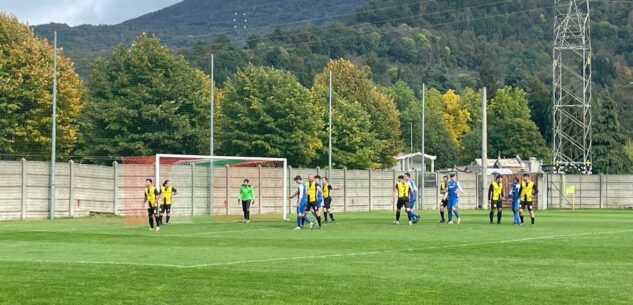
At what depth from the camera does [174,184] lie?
52375 mm

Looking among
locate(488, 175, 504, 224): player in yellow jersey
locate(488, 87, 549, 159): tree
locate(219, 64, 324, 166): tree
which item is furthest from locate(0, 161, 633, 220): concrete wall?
locate(488, 87, 549, 159): tree

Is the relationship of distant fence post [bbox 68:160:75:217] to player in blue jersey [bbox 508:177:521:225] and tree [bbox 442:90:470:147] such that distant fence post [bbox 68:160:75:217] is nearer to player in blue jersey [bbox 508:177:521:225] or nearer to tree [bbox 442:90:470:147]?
player in blue jersey [bbox 508:177:521:225]

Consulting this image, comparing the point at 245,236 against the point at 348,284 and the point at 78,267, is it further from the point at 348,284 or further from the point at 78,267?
the point at 348,284

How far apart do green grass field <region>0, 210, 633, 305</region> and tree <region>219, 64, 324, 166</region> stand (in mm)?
46822

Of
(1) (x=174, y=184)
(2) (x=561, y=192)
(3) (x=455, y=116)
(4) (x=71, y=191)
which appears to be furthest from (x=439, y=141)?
(4) (x=71, y=191)

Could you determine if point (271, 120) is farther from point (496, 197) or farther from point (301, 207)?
point (301, 207)

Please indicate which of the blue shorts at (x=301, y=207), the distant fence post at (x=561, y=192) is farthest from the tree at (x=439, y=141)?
the blue shorts at (x=301, y=207)

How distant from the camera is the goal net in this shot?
48.8 m

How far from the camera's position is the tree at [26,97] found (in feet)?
227

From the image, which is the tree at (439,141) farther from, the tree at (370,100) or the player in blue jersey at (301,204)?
the player in blue jersey at (301,204)

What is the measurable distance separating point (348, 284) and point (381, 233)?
54.6 ft

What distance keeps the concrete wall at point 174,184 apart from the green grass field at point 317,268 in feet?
42.0

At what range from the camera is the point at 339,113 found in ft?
300

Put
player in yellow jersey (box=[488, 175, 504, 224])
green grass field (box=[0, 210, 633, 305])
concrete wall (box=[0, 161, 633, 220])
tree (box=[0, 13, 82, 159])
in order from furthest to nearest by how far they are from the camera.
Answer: tree (box=[0, 13, 82, 159])
concrete wall (box=[0, 161, 633, 220])
player in yellow jersey (box=[488, 175, 504, 224])
green grass field (box=[0, 210, 633, 305])
